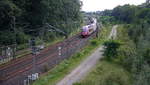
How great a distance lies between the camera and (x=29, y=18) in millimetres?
32469

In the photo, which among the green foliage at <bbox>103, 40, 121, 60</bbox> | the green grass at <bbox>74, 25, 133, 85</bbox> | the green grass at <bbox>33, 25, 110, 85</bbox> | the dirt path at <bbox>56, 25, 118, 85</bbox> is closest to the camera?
the green grass at <bbox>74, 25, 133, 85</bbox>

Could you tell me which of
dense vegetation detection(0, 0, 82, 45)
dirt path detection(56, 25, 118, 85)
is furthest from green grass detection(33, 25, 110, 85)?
dense vegetation detection(0, 0, 82, 45)

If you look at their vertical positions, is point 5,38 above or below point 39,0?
below

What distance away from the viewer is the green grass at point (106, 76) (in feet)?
49.3

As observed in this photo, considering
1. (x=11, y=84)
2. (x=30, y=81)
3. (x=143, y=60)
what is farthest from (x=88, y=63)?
(x=11, y=84)

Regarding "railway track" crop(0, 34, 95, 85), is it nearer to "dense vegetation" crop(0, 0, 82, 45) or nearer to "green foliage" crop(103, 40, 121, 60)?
"dense vegetation" crop(0, 0, 82, 45)

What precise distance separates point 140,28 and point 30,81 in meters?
25.3

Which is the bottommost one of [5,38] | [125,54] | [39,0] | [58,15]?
[125,54]

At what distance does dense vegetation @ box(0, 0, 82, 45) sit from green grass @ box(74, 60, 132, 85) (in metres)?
12.8

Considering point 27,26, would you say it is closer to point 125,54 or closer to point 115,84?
point 125,54

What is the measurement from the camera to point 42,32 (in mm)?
33188

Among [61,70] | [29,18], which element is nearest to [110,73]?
[61,70]

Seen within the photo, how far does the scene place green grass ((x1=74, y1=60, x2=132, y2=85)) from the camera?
15.0 meters

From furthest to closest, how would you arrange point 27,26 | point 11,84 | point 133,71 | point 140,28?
point 140,28 → point 27,26 → point 133,71 → point 11,84
